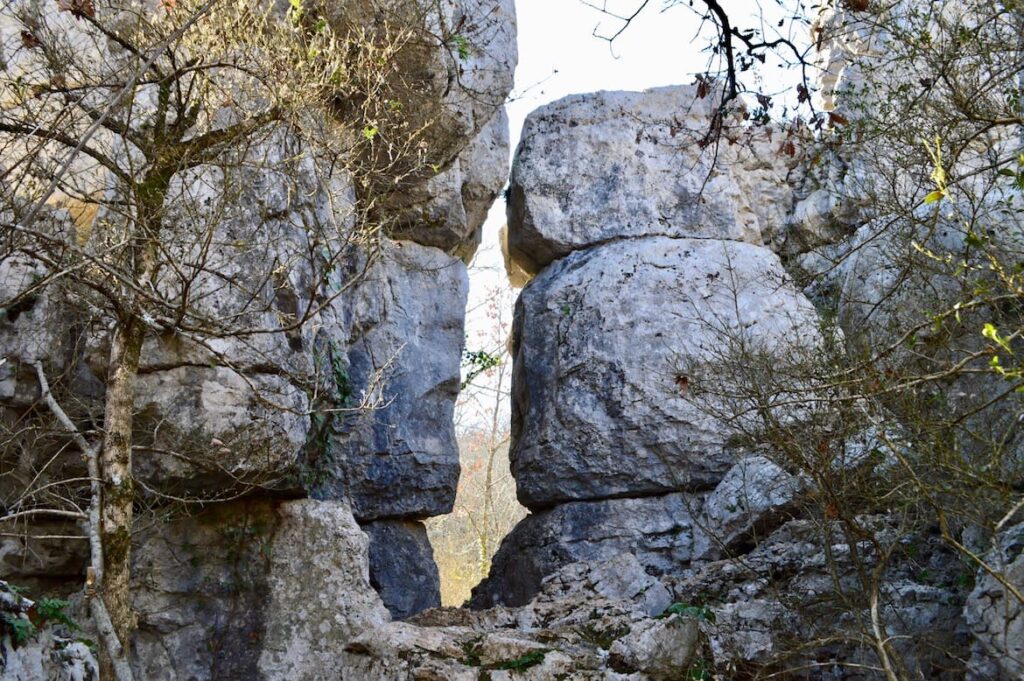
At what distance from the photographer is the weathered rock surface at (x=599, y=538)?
9289mm

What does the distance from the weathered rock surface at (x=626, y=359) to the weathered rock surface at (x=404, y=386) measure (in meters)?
0.79

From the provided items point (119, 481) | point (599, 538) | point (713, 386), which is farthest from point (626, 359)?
point (119, 481)

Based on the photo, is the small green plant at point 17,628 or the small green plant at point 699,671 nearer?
the small green plant at point 17,628

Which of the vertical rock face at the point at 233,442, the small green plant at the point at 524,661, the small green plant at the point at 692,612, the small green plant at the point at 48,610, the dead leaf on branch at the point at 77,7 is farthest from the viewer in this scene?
the vertical rock face at the point at 233,442

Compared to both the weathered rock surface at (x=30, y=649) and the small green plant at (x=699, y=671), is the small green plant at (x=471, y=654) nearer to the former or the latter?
the small green plant at (x=699, y=671)

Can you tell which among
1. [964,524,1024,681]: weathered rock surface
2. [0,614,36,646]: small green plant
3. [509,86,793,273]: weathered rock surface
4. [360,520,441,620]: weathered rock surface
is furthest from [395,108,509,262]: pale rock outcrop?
[0,614,36,646]: small green plant

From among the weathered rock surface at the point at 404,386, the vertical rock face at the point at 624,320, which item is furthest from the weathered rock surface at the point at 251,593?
the vertical rock face at the point at 624,320

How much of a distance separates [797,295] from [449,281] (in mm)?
3601

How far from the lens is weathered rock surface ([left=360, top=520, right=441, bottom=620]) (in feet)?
31.2

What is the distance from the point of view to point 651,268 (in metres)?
10.6

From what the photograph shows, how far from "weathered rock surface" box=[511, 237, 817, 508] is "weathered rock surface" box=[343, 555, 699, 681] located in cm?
243

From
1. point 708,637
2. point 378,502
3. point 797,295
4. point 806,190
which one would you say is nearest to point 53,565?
point 378,502

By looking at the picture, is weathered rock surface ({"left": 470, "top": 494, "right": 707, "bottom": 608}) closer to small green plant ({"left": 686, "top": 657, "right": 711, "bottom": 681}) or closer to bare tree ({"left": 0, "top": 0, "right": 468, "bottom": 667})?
small green plant ({"left": 686, "top": 657, "right": 711, "bottom": 681})

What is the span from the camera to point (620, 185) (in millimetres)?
11391
